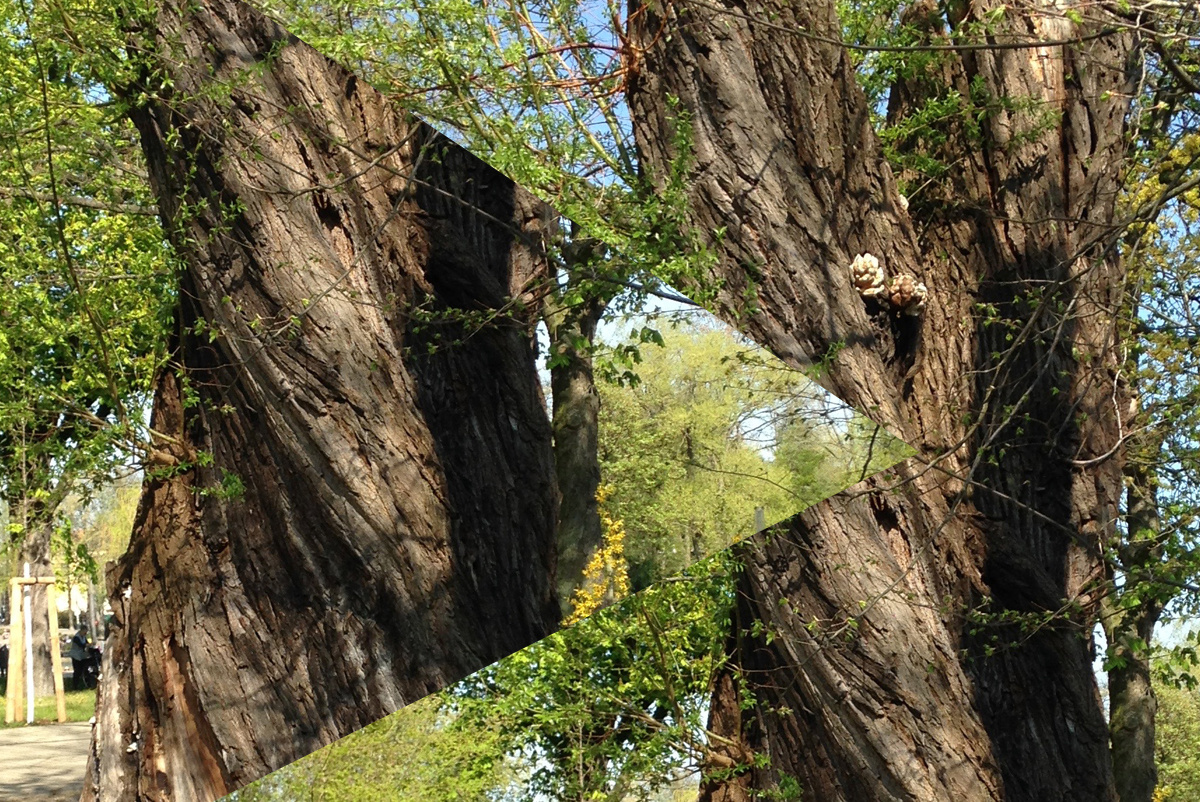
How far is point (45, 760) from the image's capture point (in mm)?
2945

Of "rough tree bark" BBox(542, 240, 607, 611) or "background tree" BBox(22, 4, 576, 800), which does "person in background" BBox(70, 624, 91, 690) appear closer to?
"background tree" BBox(22, 4, 576, 800)

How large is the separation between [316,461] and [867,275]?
168 cm

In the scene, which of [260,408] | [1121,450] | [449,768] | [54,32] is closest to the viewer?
[260,408]

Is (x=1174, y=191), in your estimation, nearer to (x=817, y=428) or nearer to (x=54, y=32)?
(x=817, y=428)

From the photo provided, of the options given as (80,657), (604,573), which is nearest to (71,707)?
(80,657)

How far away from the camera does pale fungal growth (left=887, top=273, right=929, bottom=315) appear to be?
3438mm

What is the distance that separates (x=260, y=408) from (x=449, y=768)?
122 cm

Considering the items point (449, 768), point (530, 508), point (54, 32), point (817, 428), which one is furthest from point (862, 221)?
point (54, 32)

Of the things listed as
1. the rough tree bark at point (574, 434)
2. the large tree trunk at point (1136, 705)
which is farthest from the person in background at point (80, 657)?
the large tree trunk at point (1136, 705)

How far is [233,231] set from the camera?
9.35 feet

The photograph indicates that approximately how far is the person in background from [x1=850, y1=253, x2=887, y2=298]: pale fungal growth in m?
2.27

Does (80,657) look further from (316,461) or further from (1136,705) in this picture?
(1136,705)

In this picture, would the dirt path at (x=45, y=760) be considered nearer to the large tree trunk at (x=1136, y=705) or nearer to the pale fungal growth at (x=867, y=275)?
the pale fungal growth at (x=867, y=275)

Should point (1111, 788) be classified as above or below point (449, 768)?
below
